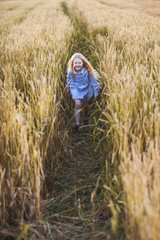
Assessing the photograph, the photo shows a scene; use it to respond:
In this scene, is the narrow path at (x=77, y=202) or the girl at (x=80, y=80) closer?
the narrow path at (x=77, y=202)

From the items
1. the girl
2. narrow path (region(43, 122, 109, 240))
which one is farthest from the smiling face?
narrow path (region(43, 122, 109, 240))

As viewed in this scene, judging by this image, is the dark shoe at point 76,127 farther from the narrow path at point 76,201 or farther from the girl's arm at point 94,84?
the girl's arm at point 94,84

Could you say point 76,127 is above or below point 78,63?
below

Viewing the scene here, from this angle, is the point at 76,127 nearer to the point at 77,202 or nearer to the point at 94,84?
the point at 94,84

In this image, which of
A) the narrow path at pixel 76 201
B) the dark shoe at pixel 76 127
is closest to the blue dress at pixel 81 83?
the dark shoe at pixel 76 127

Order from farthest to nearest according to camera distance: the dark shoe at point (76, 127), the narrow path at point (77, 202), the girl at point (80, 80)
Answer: the girl at point (80, 80) → the dark shoe at point (76, 127) → the narrow path at point (77, 202)

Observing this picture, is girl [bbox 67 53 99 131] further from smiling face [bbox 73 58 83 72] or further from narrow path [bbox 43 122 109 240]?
narrow path [bbox 43 122 109 240]

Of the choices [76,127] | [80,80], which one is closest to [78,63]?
[80,80]

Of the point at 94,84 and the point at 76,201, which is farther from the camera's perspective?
the point at 94,84

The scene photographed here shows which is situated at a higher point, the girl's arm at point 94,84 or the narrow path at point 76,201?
the girl's arm at point 94,84

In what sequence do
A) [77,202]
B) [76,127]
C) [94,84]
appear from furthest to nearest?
[94,84], [76,127], [77,202]

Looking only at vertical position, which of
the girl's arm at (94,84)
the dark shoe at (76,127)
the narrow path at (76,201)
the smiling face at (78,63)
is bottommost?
the narrow path at (76,201)

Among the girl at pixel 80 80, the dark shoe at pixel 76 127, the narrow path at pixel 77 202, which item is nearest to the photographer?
the narrow path at pixel 77 202

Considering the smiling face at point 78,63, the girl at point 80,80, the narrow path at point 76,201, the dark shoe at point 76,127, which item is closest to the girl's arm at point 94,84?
the girl at point 80,80
